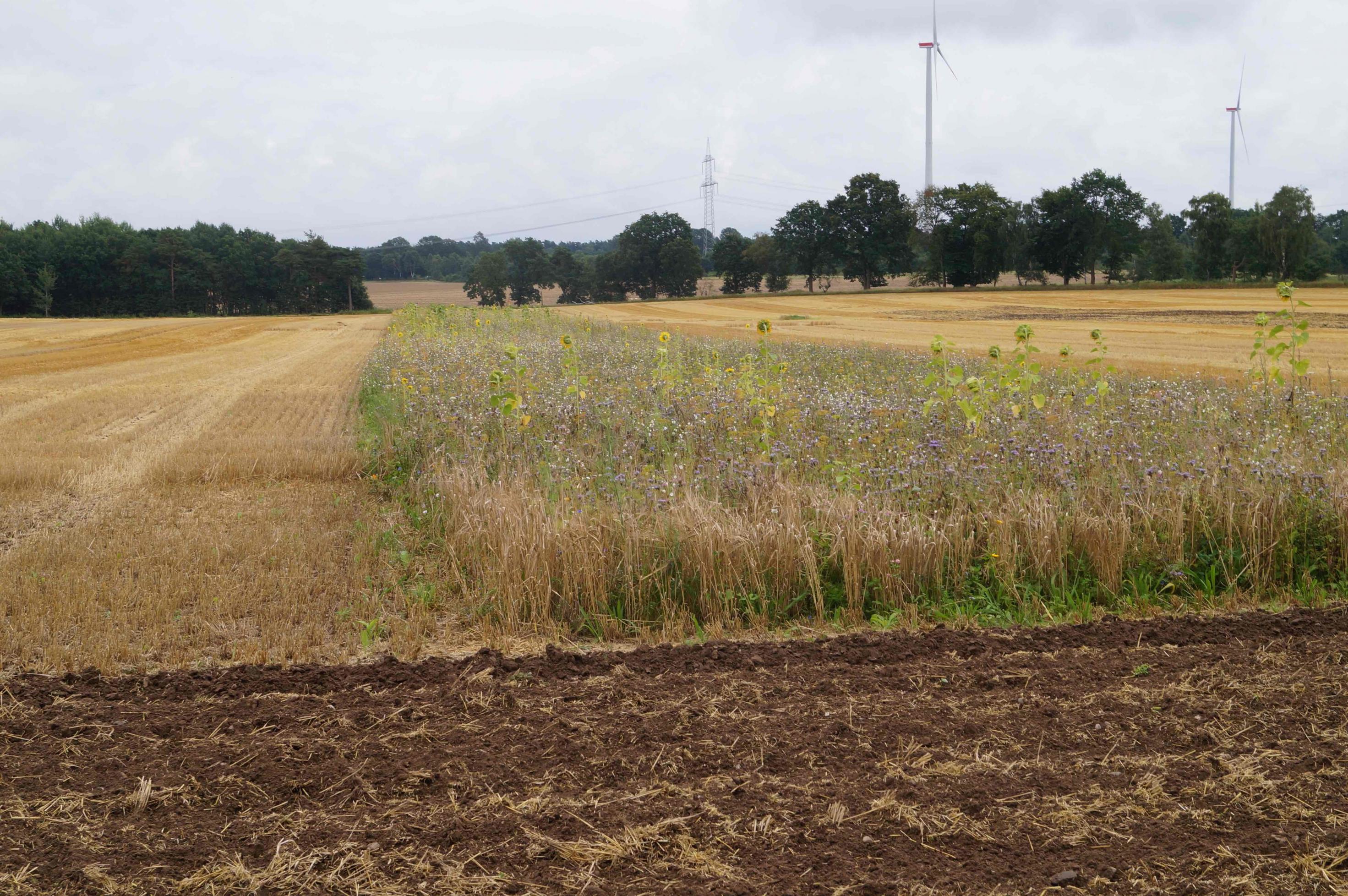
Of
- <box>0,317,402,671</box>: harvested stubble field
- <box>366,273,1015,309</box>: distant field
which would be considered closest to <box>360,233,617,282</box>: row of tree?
<box>366,273,1015,309</box>: distant field

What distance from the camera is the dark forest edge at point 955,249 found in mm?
65875

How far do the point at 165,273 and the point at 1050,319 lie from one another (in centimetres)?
6717

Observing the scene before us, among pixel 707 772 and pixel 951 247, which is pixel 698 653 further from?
pixel 951 247

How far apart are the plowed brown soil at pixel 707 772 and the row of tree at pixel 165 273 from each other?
7821cm

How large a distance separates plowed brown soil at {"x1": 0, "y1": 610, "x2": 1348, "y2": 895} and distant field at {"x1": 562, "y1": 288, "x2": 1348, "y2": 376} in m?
16.2

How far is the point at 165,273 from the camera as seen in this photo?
77000 millimetres

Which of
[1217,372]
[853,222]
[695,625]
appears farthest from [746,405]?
[853,222]

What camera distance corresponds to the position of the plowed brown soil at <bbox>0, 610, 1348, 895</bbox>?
120 inches

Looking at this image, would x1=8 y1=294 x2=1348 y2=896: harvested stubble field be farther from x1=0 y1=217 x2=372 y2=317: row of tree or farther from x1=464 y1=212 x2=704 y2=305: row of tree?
x1=464 y1=212 x2=704 y2=305: row of tree

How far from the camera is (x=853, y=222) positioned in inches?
3339

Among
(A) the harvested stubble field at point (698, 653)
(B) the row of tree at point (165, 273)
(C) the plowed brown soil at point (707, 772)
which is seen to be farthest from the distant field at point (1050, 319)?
(B) the row of tree at point (165, 273)

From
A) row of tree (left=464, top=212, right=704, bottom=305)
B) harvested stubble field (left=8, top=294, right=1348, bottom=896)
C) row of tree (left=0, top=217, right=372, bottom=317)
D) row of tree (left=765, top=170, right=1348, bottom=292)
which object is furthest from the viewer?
row of tree (left=464, top=212, right=704, bottom=305)

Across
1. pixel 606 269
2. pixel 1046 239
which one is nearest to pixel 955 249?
pixel 1046 239

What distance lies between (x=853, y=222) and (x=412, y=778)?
281 ft
